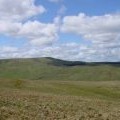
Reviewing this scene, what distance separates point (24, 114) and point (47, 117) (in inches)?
71.7

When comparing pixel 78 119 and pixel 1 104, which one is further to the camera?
pixel 1 104

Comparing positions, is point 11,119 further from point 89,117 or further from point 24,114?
point 89,117

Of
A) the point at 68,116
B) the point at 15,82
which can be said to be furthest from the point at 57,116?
the point at 15,82

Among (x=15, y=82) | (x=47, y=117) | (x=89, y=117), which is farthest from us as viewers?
(x=15, y=82)

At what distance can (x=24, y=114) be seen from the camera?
90.9 ft

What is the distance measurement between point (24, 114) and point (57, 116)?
2.77 meters

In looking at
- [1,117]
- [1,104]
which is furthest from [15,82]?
[1,117]

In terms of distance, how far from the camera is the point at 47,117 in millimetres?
27703

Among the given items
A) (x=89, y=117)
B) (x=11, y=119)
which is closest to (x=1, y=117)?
A: (x=11, y=119)

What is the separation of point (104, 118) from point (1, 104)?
365 inches

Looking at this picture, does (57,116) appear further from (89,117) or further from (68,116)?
(89,117)

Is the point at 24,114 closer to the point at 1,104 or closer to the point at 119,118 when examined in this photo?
the point at 1,104

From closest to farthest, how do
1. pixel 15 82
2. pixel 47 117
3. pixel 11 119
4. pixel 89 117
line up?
pixel 11 119 → pixel 47 117 → pixel 89 117 → pixel 15 82

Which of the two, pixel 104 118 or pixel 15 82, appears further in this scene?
pixel 15 82
